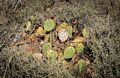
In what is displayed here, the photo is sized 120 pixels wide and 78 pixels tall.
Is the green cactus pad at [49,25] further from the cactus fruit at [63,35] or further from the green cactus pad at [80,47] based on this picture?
the green cactus pad at [80,47]

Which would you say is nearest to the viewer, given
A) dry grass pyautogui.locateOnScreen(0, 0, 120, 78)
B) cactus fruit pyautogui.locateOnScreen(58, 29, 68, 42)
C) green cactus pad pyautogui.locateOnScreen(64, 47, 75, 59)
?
dry grass pyautogui.locateOnScreen(0, 0, 120, 78)

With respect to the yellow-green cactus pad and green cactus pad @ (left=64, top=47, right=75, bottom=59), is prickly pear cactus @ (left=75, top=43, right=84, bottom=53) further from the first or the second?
the yellow-green cactus pad

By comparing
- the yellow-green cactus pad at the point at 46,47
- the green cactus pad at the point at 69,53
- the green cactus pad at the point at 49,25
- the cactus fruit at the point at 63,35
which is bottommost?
the green cactus pad at the point at 69,53

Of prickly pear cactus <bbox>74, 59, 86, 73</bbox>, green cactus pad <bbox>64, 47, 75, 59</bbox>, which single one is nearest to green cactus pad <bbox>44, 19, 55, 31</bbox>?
green cactus pad <bbox>64, 47, 75, 59</bbox>

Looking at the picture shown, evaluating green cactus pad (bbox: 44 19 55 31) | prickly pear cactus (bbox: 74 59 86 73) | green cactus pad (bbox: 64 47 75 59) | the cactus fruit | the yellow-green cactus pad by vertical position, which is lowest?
prickly pear cactus (bbox: 74 59 86 73)

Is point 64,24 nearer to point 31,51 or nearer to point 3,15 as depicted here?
point 31,51

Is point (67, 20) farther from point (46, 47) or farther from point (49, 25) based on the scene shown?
point (46, 47)

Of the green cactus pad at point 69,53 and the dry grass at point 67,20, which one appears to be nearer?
the dry grass at point 67,20

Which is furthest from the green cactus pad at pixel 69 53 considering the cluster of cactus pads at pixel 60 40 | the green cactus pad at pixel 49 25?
the green cactus pad at pixel 49 25

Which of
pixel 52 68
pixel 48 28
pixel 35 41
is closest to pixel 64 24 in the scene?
pixel 48 28
